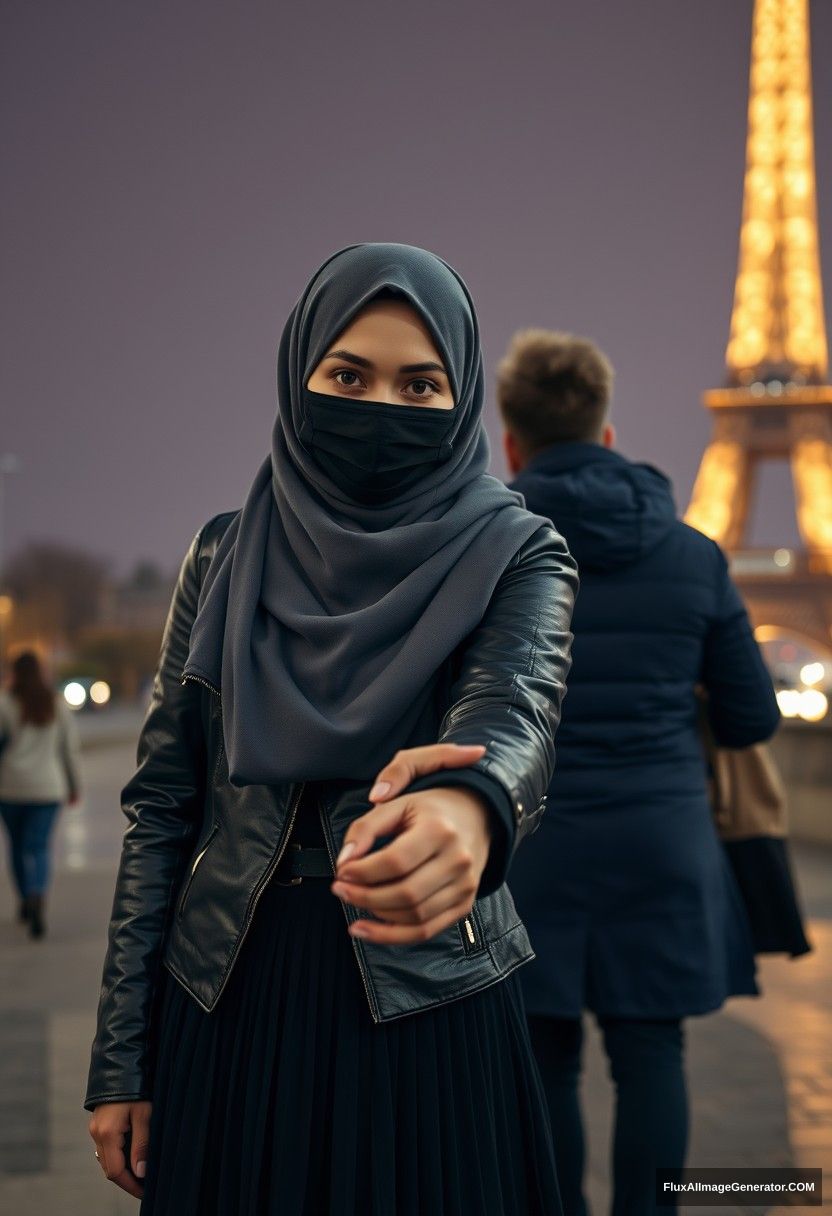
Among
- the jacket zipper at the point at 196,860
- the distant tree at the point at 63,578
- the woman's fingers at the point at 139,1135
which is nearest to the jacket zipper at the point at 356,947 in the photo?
the jacket zipper at the point at 196,860

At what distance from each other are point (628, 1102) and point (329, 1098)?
1.54 m

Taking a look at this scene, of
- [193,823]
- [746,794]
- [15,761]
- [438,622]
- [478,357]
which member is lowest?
[15,761]

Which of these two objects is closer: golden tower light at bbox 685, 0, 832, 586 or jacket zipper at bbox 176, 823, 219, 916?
jacket zipper at bbox 176, 823, 219, 916

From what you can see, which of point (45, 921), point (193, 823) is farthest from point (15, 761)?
point (193, 823)

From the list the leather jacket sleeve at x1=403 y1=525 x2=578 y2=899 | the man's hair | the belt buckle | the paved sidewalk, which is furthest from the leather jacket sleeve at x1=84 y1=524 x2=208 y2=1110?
the paved sidewalk

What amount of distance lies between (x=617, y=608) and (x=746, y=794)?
2.59 feet

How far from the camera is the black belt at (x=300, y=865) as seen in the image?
1.96 m

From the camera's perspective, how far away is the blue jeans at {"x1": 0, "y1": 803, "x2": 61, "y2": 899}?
27.5 feet

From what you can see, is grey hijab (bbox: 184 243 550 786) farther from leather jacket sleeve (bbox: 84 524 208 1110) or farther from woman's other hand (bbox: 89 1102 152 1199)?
woman's other hand (bbox: 89 1102 152 1199)

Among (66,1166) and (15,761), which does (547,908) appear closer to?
(66,1166)

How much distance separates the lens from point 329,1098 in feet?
6.29

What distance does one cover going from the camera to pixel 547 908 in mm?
3322

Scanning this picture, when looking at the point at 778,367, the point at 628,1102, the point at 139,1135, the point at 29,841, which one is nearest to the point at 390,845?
the point at 139,1135

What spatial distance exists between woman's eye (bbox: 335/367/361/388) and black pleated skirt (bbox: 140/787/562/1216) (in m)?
→ 0.56
